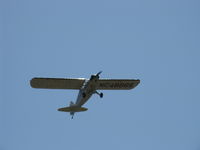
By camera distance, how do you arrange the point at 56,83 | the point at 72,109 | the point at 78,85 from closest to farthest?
the point at 72,109
the point at 56,83
the point at 78,85

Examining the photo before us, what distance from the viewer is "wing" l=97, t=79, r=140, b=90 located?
170 ft

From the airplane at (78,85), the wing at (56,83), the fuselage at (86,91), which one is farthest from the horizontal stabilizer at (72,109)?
the wing at (56,83)

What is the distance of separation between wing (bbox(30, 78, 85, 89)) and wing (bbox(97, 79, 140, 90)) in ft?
7.16

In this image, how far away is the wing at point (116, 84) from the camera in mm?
51906

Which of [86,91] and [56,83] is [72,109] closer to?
[86,91]

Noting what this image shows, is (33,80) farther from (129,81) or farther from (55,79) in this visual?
(129,81)

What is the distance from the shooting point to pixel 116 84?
5309 cm

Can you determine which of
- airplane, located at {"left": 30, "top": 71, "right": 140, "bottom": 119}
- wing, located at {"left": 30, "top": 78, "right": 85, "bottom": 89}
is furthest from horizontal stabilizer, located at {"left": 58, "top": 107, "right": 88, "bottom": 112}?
wing, located at {"left": 30, "top": 78, "right": 85, "bottom": 89}

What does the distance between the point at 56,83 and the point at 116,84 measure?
6.09 meters

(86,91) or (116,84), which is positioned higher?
(116,84)

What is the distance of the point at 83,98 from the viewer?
49.0 meters

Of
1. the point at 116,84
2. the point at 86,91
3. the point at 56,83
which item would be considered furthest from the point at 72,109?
the point at 116,84

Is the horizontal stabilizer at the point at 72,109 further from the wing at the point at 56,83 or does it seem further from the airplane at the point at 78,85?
the wing at the point at 56,83

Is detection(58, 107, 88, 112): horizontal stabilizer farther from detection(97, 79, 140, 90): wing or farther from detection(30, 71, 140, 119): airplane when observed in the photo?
detection(97, 79, 140, 90): wing
